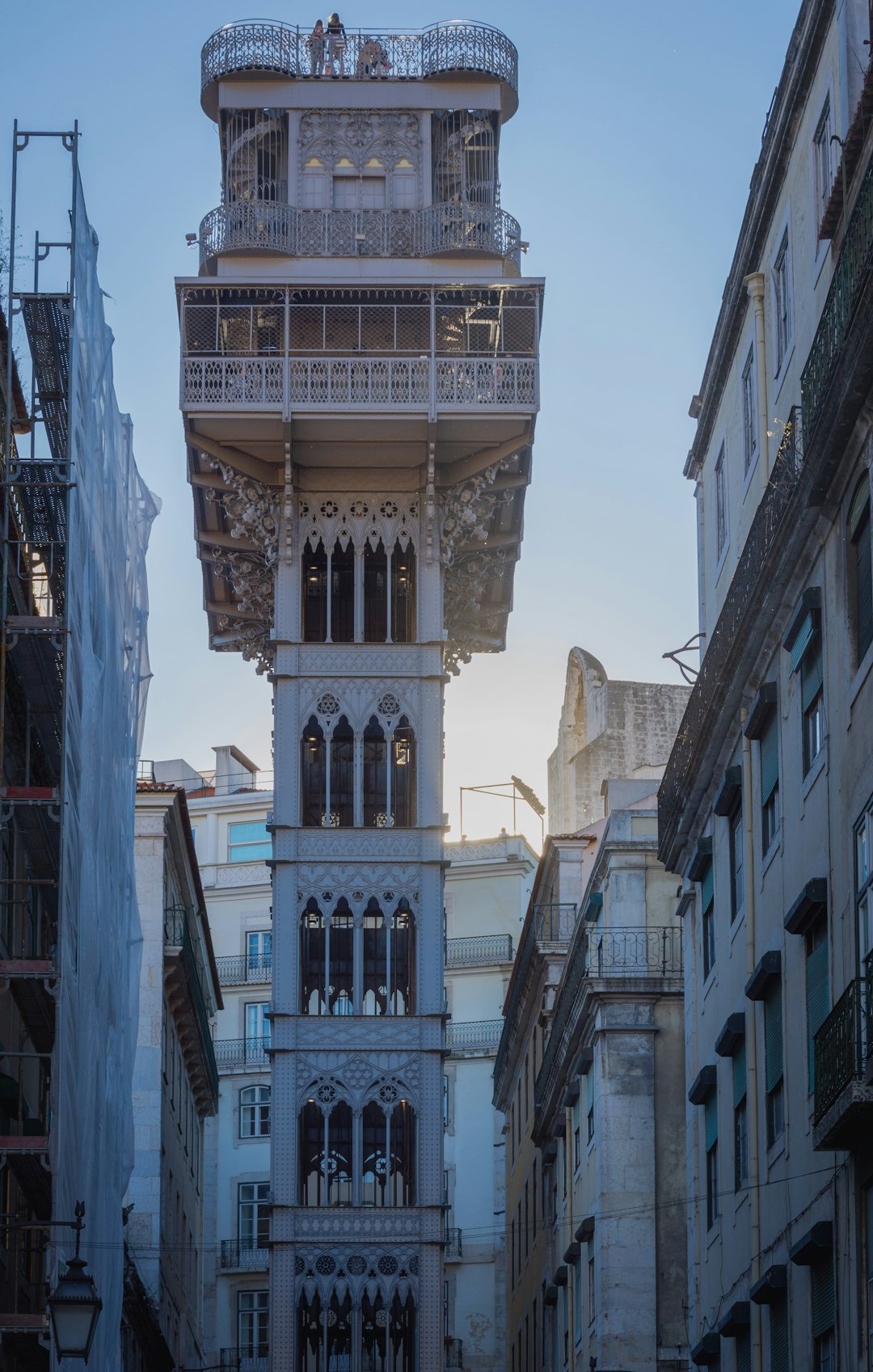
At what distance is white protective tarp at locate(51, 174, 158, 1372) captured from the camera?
29750 millimetres

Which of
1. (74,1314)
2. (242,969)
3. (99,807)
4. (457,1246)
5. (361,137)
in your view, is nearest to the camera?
(74,1314)

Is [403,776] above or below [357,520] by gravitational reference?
below

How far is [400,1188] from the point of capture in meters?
45.9

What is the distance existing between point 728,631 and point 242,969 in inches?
2007

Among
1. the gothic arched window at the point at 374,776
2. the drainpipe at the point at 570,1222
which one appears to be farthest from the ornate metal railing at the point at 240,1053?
the gothic arched window at the point at 374,776

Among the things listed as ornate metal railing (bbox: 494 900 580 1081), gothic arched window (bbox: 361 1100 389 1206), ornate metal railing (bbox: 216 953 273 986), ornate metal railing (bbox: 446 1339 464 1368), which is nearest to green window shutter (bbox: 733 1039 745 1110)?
gothic arched window (bbox: 361 1100 389 1206)

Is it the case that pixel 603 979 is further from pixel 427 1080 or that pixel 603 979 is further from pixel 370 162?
pixel 370 162

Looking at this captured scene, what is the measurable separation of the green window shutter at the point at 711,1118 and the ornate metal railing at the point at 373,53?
85.3 ft

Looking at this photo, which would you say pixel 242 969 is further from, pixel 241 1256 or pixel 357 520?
pixel 357 520

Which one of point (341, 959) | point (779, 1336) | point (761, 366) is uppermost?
point (761, 366)

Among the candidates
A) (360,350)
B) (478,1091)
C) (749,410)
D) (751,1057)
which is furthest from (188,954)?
(751,1057)

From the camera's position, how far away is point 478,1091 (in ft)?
253

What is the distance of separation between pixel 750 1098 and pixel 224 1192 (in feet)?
159

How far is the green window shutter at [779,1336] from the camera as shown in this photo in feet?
88.0
